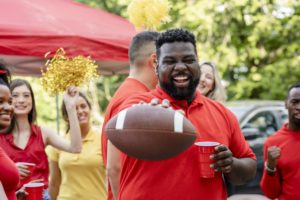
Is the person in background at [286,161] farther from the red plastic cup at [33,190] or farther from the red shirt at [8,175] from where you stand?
the red shirt at [8,175]

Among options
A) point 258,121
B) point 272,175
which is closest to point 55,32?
point 272,175

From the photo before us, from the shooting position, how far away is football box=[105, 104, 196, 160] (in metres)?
3.35

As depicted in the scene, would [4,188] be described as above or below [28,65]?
below

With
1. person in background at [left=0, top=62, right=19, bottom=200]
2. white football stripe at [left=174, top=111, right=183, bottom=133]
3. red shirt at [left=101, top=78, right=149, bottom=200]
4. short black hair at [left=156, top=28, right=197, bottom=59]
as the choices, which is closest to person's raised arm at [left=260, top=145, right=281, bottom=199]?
red shirt at [left=101, top=78, right=149, bottom=200]

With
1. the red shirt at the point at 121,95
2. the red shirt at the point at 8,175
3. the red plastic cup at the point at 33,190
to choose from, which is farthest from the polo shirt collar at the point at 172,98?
the red plastic cup at the point at 33,190

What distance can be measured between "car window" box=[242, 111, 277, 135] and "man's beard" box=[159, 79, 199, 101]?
8241mm

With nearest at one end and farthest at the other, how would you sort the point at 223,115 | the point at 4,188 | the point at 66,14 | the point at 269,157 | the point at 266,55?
the point at 223,115
the point at 4,188
the point at 269,157
the point at 66,14
the point at 266,55

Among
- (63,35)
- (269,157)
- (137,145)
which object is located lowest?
(269,157)

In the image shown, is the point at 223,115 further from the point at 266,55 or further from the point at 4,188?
the point at 266,55

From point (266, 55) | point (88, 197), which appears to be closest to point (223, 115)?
point (88, 197)

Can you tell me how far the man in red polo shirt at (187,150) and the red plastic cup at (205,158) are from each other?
0.10ft

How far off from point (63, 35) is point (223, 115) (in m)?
3.23

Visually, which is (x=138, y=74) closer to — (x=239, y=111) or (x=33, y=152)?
(x=33, y=152)

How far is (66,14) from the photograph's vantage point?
7.52 metres
